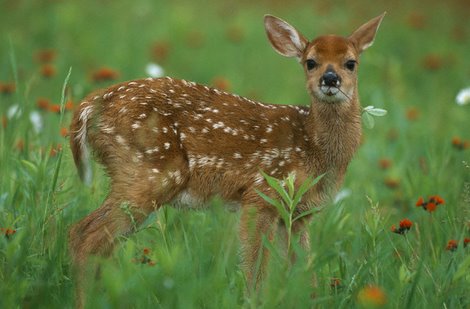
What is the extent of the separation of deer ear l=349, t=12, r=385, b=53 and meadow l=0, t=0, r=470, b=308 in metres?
0.77

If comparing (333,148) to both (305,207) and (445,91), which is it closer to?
(305,207)

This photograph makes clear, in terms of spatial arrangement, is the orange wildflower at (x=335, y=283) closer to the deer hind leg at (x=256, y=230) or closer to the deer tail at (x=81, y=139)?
the deer hind leg at (x=256, y=230)

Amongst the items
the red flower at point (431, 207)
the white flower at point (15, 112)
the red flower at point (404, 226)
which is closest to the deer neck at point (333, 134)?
the red flower at point (431, 207)

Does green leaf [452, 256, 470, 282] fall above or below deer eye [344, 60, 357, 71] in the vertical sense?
below

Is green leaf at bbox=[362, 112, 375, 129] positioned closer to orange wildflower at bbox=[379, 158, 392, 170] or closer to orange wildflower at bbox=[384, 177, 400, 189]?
orange wildflower at bbox=[384, 177, 400, 189]

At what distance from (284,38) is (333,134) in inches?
28.1

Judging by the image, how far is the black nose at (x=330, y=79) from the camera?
499cm

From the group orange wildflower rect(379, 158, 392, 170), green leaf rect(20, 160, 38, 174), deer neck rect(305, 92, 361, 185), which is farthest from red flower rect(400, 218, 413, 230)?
orange wildflower rect(379, 158, 392, 170)

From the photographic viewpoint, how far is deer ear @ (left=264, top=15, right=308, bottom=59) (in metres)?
5.49

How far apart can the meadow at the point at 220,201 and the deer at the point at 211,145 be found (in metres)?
0.15

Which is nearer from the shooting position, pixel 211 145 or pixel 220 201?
pixel 220 201

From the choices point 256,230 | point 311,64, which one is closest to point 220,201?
point 256,230

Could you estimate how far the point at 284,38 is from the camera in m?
5.55

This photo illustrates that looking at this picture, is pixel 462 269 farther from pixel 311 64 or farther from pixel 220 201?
pixel 311 64
